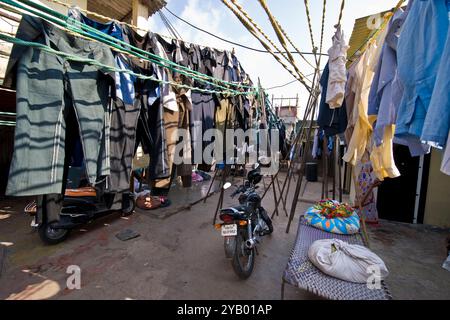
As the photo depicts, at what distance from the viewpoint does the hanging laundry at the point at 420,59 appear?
1.16m

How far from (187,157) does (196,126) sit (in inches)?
17.3

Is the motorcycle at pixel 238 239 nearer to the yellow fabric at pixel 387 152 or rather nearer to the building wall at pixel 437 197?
the yellow fabric at pixel 387 152

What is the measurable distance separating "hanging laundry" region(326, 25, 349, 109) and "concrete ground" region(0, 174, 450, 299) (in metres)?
2.15

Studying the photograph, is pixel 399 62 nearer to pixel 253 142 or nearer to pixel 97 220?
pixel 253 142

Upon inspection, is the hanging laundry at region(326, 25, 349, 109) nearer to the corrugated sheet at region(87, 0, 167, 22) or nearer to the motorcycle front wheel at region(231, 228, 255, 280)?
the motorcycle front wheel at region(231, 228, 255, 280)

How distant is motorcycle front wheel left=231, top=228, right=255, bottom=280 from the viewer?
2.25 m

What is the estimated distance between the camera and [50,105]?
1492mm

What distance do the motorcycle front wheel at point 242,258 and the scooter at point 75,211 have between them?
147cm

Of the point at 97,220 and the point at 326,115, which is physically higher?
the point at 326,115

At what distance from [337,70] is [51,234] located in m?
4.26

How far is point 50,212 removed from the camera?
2.29 metres

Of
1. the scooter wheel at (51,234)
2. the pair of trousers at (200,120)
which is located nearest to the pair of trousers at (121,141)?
the pair of trousers at (200,120)

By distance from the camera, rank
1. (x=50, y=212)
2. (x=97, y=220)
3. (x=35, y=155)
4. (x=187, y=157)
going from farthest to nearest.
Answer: (x=97, y=220), (x=187, y=157), (x=50, y=212), (x=35, y=155)

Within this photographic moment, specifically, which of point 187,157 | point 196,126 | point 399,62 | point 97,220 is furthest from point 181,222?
point 399,62
